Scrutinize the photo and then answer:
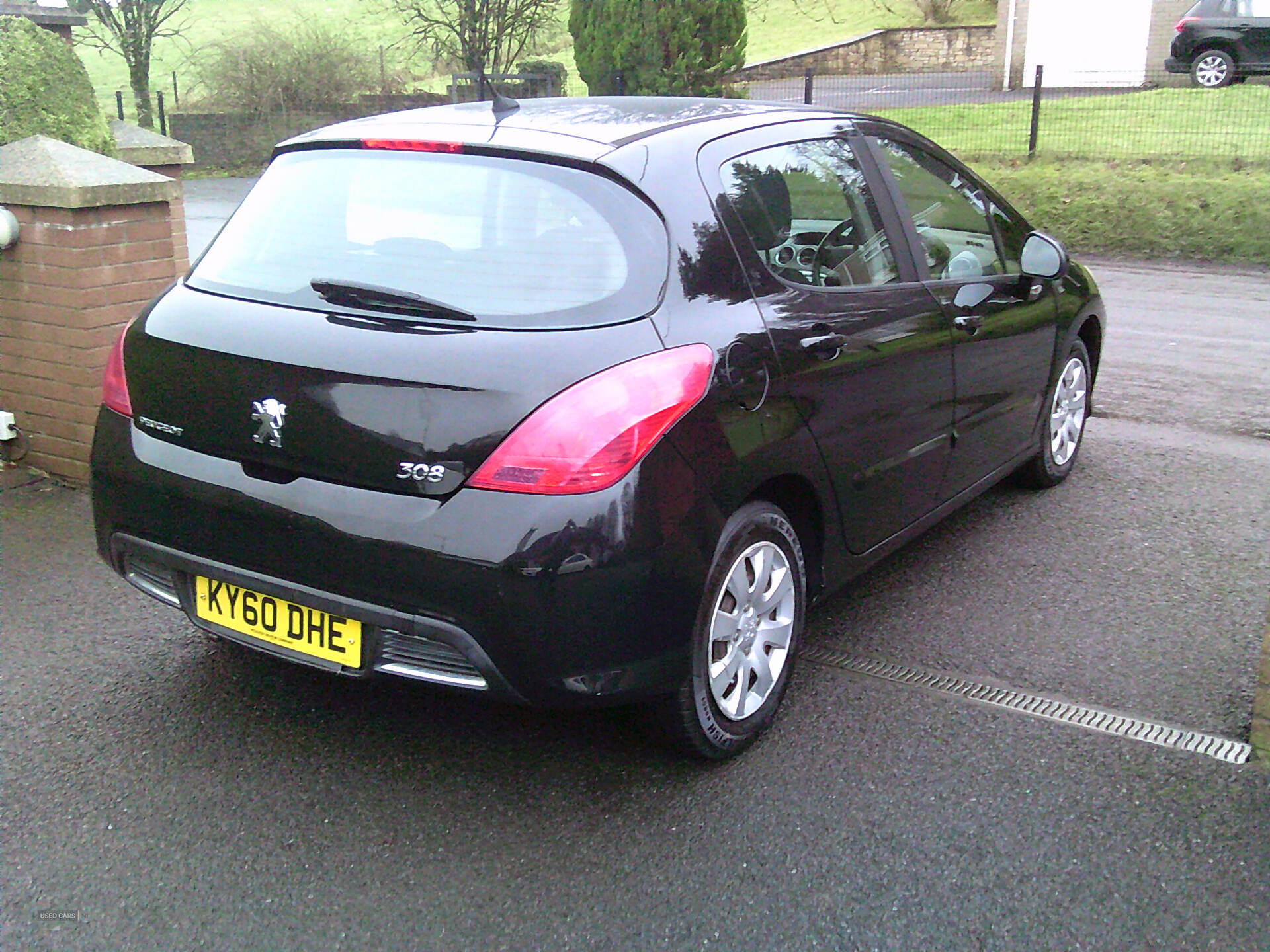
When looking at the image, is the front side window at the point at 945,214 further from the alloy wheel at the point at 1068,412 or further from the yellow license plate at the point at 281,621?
the yellow license plate at the point at 281,621

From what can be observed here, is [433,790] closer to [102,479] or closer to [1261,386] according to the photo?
[102,479]

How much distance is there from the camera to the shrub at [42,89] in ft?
19.8

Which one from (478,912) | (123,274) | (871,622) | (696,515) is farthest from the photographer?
(123,274)

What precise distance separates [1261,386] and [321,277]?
6449mm

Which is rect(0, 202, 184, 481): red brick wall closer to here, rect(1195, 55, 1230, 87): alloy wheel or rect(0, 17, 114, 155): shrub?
rect(0, 17, 114, 155): shrub

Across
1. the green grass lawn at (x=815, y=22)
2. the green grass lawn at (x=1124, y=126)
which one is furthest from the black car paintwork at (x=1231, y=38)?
the green grass lawn at (x=815, y=22)

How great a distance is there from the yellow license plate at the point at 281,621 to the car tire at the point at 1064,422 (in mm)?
3369

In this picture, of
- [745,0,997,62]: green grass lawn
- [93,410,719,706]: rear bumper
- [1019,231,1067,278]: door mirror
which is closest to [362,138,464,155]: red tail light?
[93,410,719,706]: rear bumper

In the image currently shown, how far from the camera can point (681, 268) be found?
9.79ft

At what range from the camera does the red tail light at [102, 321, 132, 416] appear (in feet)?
10.6

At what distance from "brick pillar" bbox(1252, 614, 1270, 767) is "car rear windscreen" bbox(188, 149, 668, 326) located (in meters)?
1.88

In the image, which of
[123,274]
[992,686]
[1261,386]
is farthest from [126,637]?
Result: [1261,386]

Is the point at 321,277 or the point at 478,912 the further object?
the point at 321,277

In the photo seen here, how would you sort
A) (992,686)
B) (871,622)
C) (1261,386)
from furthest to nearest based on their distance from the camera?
(1261,386) → (871,622) → (992,686)
